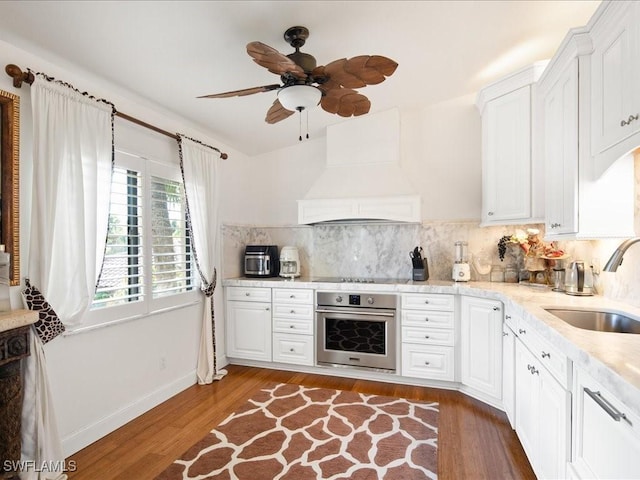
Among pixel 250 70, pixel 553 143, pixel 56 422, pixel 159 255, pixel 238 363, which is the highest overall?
pixel 250 70

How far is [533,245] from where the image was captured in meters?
3.16

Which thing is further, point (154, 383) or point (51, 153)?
point (154, 383)

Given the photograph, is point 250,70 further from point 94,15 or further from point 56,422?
point 56,422

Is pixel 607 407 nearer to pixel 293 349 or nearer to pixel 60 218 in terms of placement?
pixel 60 218

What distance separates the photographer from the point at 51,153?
196cm

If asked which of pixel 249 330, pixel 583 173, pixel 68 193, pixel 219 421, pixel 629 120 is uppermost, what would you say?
pixel 629 120

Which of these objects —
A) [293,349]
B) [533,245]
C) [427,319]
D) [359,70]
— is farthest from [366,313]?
[359,70]

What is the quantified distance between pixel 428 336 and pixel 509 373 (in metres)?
0.79

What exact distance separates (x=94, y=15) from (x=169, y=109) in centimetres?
113

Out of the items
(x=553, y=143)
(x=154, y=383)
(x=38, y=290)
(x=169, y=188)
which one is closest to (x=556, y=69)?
(x=553, y=143)

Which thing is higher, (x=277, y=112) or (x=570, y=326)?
(x=277, y=112)

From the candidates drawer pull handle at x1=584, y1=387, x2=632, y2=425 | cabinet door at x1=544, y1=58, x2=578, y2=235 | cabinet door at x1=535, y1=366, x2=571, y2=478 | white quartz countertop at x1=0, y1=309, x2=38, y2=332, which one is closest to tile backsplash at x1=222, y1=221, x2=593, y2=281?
cabinet door at x1=544, y1=58, x2=578, y2=235

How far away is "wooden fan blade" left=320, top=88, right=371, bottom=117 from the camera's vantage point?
200 cm

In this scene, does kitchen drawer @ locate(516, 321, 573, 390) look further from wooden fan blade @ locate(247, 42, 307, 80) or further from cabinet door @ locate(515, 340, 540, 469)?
wooden fan blade @ locate(247, 42, 307, 80)
